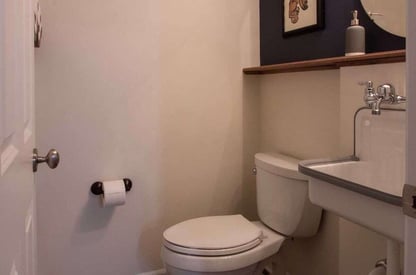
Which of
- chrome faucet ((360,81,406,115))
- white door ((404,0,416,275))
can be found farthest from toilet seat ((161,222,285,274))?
white door ((404,0,416,275))

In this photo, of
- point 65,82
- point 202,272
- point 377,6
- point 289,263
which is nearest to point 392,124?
point 377,6

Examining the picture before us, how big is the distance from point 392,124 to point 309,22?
719 mm

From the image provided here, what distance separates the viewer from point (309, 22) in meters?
1.77

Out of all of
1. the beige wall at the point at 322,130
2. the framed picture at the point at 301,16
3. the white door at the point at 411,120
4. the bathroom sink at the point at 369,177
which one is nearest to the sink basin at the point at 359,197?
the bathroom sink at the point at 369,177

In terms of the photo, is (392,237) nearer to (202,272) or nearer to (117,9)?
(202,272)

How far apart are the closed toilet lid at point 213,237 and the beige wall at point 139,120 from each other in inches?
14.9

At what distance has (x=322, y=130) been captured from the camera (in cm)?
170

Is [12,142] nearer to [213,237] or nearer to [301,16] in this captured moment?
[213,237]

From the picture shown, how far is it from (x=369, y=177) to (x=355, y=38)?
54 centimetres

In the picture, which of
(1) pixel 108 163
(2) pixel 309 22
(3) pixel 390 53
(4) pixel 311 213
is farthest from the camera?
(1) pixel 108 163

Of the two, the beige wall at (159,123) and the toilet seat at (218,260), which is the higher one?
the beige wall at (159,123)

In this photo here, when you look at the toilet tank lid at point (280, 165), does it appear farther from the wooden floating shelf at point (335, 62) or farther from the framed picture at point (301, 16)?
the framed picture at point (301, 16)

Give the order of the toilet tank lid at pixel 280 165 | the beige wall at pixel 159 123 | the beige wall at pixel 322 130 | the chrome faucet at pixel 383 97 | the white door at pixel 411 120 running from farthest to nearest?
the beige wall at pixel 159 123 → the toilet tank lid at pixel 280 165 → the beige wall at pixel 322 130 → the chrome faucet at pixel 383 97 → the white door at pixel 411 120

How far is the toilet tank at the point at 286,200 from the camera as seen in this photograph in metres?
1.61
